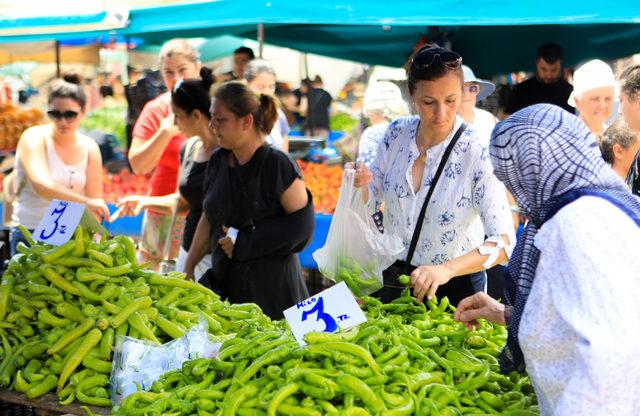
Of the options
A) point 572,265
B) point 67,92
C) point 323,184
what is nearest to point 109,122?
point 323,184

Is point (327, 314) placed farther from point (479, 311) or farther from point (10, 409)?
point (10, 409)

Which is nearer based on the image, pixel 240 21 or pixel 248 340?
pixel 248 340

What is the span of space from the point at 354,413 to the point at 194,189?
2.41 m

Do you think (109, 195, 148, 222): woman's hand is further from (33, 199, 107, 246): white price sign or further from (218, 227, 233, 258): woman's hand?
(33, 199, 107, 246): white price sign

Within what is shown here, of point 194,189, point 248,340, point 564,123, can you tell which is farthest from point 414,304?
point 194,189

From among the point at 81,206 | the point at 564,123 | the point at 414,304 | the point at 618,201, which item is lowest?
the point at 414,304

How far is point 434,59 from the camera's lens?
3.16 meters

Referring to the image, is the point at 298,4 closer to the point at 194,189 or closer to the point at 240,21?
the point at 240,21

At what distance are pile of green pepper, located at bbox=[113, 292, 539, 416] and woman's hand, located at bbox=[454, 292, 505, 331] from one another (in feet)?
0.16

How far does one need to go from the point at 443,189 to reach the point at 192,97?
1.79 metres

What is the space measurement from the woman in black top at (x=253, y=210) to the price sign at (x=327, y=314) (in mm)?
1297

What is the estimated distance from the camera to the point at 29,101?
1266 cm

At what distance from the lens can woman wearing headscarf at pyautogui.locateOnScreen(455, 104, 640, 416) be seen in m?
1.78

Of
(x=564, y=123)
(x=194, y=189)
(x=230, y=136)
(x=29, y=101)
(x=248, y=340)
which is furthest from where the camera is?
(x=29, y=101)
